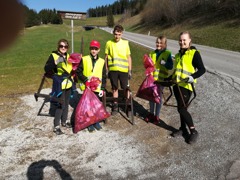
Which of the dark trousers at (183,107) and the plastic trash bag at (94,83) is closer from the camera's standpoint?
the dark trousers at (183,107)

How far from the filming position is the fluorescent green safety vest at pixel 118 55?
568 centimetres

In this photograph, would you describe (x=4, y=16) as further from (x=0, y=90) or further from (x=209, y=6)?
(x=209, y=6)

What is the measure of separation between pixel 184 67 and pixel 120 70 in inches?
63.5

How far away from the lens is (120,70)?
575cm

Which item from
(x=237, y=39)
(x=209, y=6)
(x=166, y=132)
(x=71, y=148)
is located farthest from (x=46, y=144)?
(x=209, y=6)

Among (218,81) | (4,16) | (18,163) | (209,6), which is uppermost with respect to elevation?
(209,6)

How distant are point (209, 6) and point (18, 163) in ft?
129

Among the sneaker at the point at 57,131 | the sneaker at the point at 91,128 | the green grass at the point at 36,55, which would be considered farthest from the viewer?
the green grass at the point at 36,55

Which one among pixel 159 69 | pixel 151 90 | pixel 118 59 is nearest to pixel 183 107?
pixel 151 90

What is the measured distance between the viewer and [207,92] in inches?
286

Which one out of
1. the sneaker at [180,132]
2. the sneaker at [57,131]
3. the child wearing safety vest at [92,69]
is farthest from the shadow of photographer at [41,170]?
the sneaker at [180,132]

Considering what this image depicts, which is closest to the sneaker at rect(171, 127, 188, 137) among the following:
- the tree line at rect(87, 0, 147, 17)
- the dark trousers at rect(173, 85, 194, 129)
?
the dark trousers at rect(173, 85, 194, 129)

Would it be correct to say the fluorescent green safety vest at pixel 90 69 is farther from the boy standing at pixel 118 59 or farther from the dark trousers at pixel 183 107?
A: the dark trousers at pixel 183 107

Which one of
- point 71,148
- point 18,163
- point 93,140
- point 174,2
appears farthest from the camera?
point 174,2
